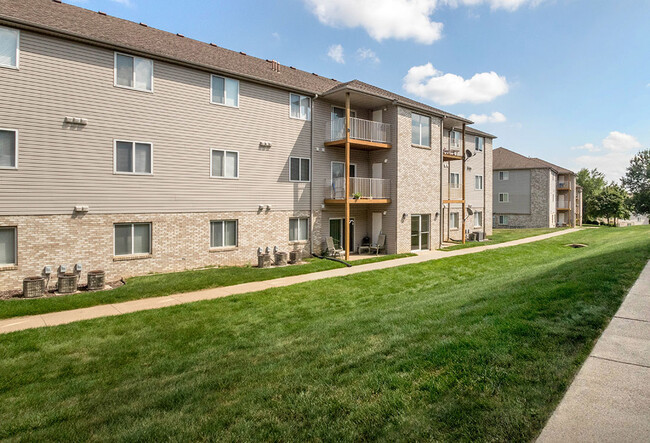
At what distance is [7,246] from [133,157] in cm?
465

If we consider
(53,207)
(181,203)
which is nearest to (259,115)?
(181,203)

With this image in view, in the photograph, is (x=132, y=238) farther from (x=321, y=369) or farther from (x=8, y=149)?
(x=321, y=369)

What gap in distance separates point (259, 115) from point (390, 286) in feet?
32.2

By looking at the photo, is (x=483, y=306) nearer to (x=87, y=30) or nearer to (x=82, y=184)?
(x=82, y=184)

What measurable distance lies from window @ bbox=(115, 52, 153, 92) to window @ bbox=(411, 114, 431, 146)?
1307 cm

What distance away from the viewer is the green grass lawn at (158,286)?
368 inches

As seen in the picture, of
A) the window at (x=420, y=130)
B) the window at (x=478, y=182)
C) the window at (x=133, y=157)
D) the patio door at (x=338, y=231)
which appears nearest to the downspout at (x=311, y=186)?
the patio door at (x=338, y=231)

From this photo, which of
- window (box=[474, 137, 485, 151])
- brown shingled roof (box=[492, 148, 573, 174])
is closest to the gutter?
window (box=[474, 137, 485, 151])

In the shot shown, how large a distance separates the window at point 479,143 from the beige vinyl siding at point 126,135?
18.3 meters

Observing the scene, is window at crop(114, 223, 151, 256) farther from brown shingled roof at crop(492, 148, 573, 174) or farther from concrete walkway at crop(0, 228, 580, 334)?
brown shingled roof at crop(492, 148, 573, 174)

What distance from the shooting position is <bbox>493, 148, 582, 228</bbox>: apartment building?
3966 centimetres

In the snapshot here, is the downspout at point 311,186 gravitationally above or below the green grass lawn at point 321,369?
above

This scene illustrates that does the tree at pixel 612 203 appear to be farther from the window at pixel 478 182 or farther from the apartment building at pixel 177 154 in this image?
the apartment building at pixel 177 154

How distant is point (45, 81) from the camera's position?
11.8m
